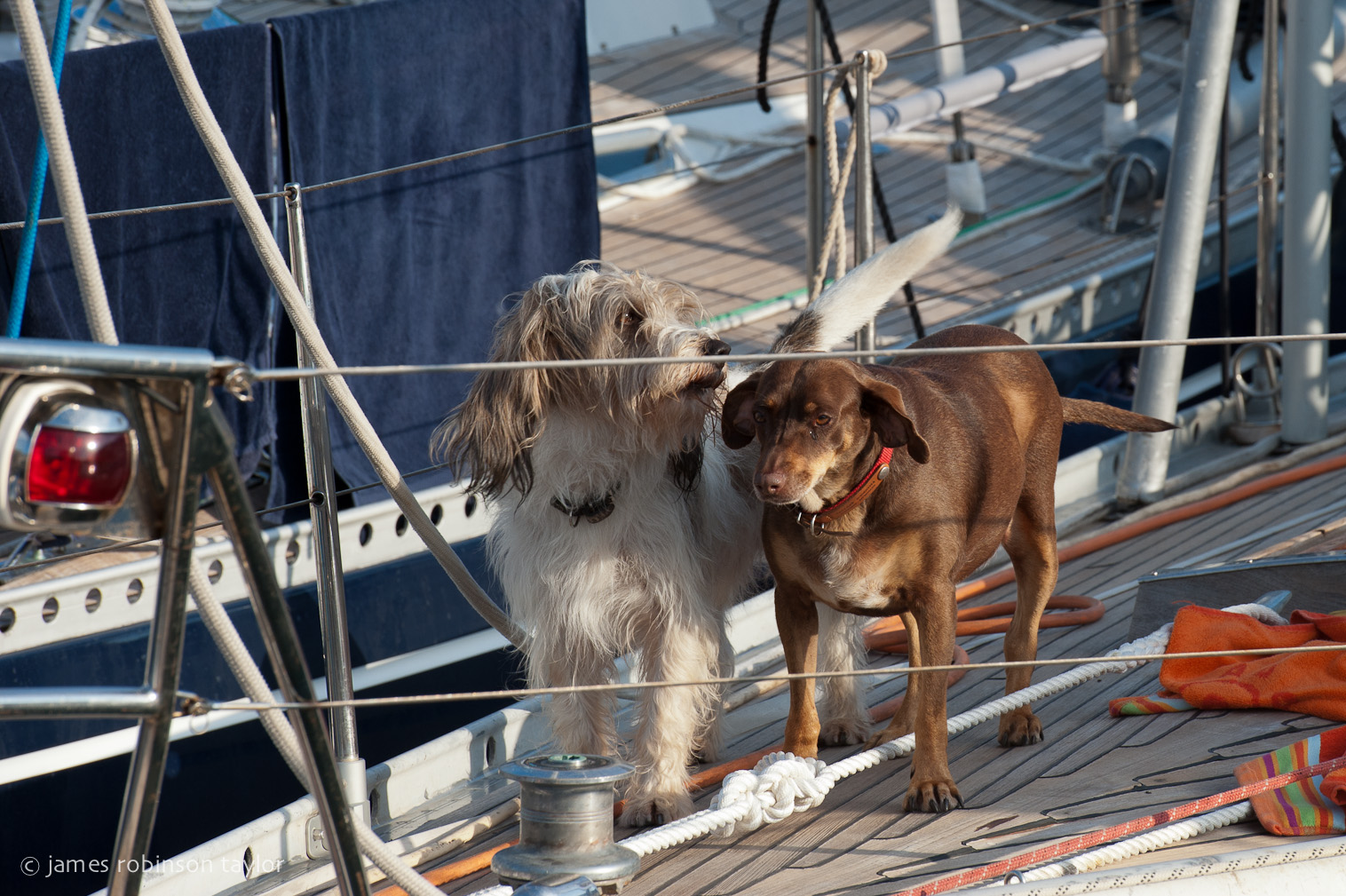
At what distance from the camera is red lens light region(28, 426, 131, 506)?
1.28 metres

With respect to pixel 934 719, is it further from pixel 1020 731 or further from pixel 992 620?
pixel 992 620

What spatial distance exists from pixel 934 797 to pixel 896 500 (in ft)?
2.16

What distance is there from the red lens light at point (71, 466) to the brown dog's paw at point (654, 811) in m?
1.89

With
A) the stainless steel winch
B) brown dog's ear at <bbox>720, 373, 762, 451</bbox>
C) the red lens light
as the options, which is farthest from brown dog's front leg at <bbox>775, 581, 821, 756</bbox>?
the red lens light

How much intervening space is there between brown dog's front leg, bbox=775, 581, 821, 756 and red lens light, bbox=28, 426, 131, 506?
183 cm

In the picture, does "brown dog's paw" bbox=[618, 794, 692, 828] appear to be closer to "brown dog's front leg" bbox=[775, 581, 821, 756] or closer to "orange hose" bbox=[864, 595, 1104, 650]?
"brown dog's front leg" bbox=[775, 581, 821, 756]

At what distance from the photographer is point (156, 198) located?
16.7 feet

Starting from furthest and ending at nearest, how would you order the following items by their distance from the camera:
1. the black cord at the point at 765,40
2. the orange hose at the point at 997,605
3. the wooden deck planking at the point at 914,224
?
1. the wooden deck planking at the point at 914,224
2. the black cord at the point at 765,40
3. the orange hose at the point at 997,605

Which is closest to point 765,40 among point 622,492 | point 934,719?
point 622,492

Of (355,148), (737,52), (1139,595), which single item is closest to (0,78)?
(355,148)

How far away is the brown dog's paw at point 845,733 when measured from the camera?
11.0 feet

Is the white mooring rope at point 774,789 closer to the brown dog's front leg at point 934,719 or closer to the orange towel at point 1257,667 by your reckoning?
the brown dog's front leg at point 934,719

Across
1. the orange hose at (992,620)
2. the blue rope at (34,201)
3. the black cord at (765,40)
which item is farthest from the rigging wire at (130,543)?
the black cord at (765,40)

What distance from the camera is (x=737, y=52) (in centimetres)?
895
